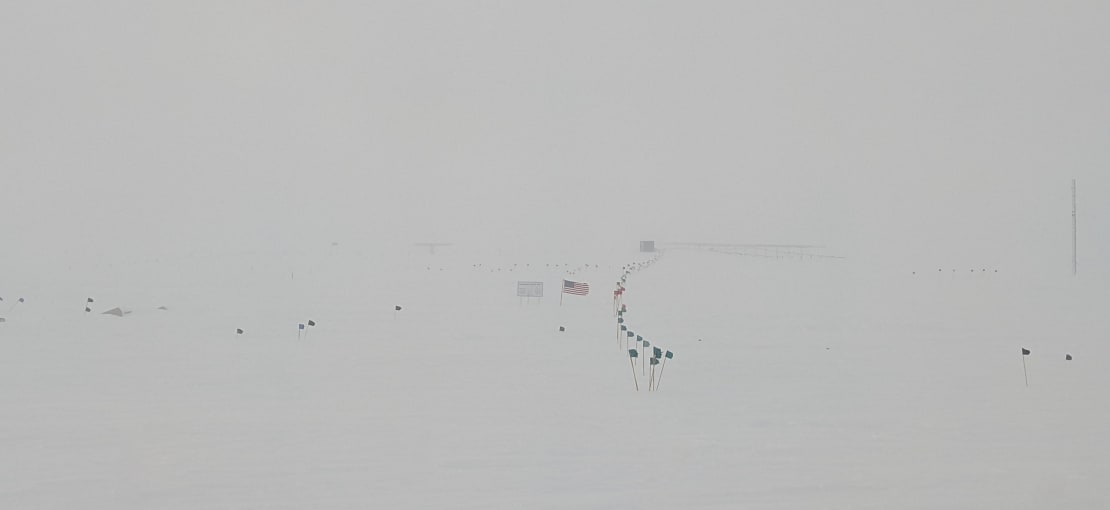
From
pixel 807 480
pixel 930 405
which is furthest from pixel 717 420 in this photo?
pixel 930 405

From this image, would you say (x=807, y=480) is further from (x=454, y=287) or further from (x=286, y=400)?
(x=454, y=287)

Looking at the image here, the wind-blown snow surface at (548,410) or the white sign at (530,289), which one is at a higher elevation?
the white sign at (530,289)

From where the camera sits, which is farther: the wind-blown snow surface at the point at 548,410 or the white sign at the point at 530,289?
the white sign at the point at 530,289

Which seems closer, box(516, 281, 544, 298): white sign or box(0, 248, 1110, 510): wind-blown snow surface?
box(0, 248, 1110, 510): wind-blown snow surface

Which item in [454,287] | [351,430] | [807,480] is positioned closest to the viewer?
[807,480]

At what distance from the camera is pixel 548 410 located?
372 inches

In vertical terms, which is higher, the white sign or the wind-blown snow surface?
the white sign

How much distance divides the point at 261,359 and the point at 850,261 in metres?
36.2

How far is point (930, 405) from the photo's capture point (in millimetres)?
9641

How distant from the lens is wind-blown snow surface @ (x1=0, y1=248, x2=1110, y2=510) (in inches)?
265

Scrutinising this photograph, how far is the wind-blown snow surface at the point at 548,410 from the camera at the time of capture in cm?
674

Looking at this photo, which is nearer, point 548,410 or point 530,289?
point 548,410

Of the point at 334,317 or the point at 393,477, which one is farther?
the point at 334,317

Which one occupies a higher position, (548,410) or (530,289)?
(530,289)
